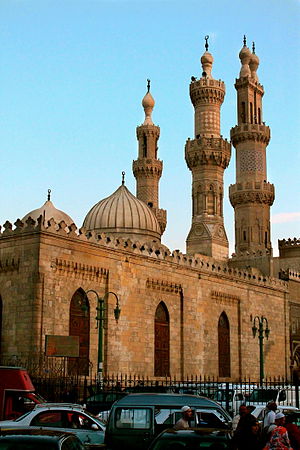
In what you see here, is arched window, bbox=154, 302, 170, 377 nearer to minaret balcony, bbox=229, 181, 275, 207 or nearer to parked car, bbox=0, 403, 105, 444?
parked car, bbox=0, 403, 105, 444

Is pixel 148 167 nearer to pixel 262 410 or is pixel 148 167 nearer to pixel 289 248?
pixel 289 248

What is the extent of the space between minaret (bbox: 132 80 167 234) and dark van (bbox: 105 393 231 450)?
36963 mm

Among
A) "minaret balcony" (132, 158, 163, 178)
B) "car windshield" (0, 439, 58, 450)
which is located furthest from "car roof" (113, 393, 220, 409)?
"minaret balcony" (132, 158, 163, 178)

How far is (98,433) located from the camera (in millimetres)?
9680

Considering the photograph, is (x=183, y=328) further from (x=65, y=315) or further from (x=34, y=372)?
(x=34, y=372)

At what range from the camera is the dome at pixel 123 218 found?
102 feet

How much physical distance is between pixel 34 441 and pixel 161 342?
20586 mm

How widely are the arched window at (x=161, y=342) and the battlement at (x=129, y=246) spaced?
2118 mm

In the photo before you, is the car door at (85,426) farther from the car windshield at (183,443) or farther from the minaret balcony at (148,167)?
the minaret balcony at (148,167)

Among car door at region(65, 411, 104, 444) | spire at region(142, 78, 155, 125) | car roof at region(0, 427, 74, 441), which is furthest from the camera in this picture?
spire at region(142, 78, 155, 125)

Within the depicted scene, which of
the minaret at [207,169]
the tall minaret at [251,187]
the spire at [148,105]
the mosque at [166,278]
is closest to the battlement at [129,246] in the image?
the mosque at [166,278]

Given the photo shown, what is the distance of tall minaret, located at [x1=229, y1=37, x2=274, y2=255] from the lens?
4244 centimetres

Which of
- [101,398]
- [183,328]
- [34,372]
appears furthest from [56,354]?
[183,328]

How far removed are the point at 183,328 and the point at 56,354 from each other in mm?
8103
